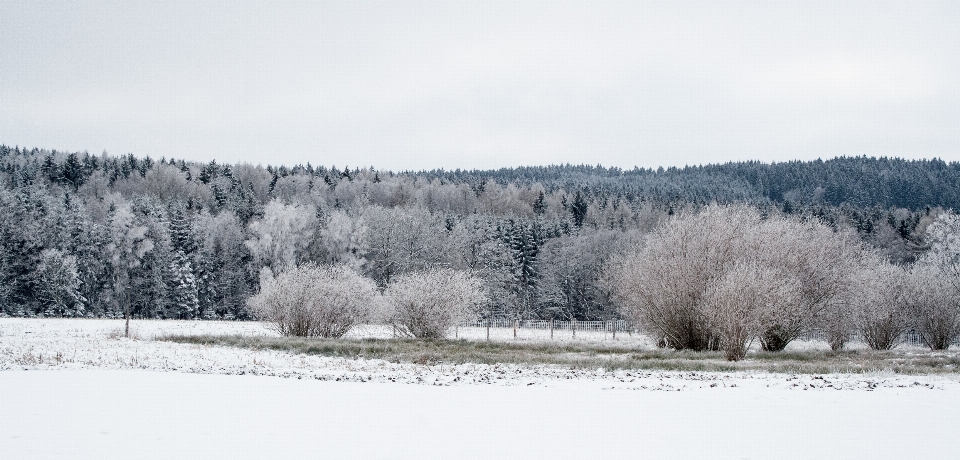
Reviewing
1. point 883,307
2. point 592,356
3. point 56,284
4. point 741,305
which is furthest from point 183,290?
point 883,307

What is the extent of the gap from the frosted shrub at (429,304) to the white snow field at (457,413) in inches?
514

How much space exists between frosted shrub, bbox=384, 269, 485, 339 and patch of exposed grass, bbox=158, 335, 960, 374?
2.89m

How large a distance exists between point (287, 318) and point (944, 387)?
25.8 metres

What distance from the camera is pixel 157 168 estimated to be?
11531 centimetres

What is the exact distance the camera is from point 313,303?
3178 cm

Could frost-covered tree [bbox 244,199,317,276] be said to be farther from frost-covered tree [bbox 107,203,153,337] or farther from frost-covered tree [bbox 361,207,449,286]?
frost-covered tree [bbox 107,203,153,337]

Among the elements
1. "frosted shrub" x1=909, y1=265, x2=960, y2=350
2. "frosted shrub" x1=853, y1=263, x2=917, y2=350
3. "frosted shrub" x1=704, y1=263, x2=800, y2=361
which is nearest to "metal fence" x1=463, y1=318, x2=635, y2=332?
"frosted shrub" x1=853, y1=263, x2=917, y2=350

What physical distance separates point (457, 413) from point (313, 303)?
70.4ft

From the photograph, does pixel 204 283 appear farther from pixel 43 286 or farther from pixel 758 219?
pixel 758 219

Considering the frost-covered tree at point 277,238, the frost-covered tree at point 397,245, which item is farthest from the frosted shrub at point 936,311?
the frost-covered tree at point 277,238

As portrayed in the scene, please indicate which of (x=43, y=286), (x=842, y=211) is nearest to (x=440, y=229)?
(x=43, y=286)

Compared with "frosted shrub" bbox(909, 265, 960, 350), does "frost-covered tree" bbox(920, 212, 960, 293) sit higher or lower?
higher

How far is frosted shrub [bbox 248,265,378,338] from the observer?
105 feet

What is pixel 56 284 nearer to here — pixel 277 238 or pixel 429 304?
pixel 277 238
